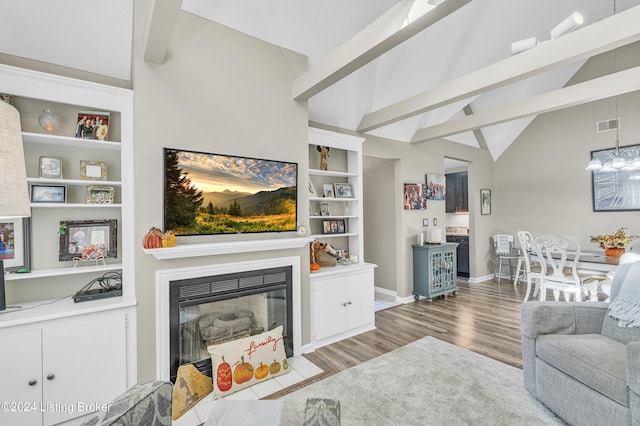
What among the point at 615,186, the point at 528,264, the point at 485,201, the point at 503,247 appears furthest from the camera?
the point at 485,201

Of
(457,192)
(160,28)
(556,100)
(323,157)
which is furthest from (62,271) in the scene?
(457,192)

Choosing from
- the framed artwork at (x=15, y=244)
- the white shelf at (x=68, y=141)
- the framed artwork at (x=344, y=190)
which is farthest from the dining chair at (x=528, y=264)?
the framed artwork at (x=15, y=244)

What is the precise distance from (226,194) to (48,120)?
132cm

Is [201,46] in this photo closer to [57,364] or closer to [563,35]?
[57,364]

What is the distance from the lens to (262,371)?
2469 millimetres

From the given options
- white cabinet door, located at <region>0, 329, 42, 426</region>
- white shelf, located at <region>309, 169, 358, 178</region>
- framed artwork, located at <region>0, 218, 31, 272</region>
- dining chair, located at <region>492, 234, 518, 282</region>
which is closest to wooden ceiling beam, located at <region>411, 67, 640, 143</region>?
white shelf, located at <region>309, 169, 358, 178</region>

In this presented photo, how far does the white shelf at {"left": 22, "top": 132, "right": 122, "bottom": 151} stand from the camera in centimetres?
199

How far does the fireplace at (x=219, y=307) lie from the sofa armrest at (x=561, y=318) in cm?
194

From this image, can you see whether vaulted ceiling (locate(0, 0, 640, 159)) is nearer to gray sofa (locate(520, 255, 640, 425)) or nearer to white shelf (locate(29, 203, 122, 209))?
white shelf (locate(29, 203, 122, 209))

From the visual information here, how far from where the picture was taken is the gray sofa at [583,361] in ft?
5.11

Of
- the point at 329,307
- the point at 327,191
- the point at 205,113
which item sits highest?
the point at 205,113

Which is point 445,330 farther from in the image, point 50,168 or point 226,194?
point 50,168

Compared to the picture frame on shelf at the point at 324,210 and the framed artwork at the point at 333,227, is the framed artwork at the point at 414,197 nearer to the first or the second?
the framed artwork at the point at 333,227

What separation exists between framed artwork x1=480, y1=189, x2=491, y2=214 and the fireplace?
4859mm
